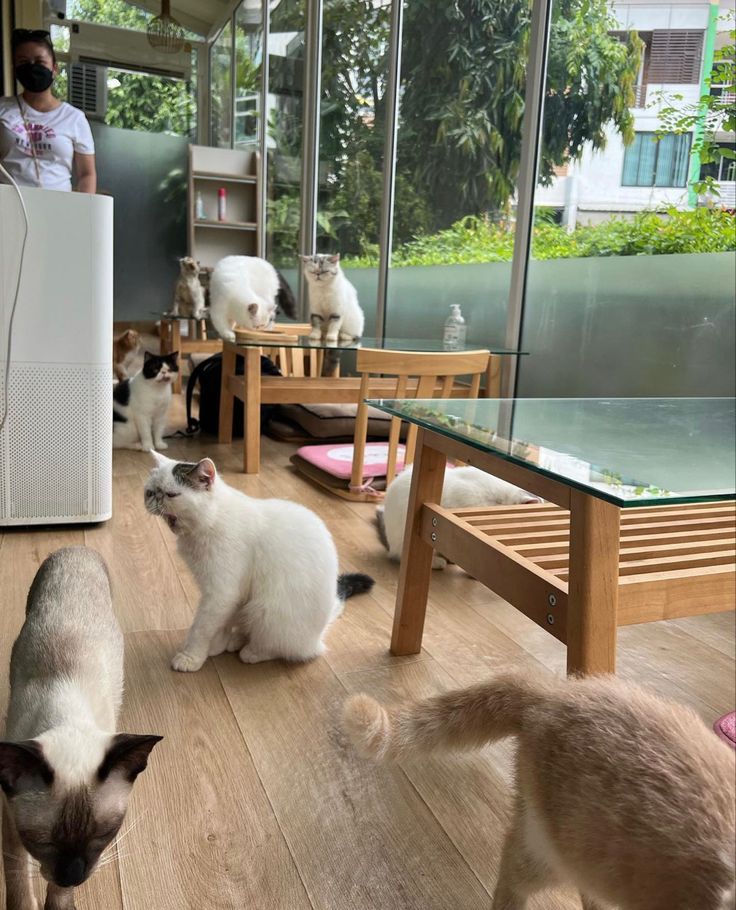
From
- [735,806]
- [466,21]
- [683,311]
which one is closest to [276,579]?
[735,806]

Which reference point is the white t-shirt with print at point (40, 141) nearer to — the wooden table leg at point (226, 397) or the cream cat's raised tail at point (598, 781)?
the wooden table leg at point (226, 397)

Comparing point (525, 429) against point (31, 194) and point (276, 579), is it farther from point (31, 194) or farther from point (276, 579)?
point (31, 194)

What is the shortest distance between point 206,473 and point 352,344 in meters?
2.29

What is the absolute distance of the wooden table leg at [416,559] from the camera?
188cm

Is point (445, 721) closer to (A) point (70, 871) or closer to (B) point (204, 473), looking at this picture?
(A) point (70, 871)

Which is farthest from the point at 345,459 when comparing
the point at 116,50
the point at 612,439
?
the point at 116,50

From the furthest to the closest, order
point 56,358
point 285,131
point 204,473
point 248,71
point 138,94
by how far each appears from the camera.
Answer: point 138,94 < point 248,71 < point 285,131 < point 56,358 < point 204,473

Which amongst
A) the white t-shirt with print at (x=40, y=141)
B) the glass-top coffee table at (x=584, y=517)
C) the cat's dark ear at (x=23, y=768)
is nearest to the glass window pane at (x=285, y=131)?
the white t-shirt with print at (x=40, y=141)

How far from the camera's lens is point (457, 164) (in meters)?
4.46

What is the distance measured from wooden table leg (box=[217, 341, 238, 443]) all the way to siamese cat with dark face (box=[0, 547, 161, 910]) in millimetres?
2941

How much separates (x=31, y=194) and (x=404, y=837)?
7.31ft

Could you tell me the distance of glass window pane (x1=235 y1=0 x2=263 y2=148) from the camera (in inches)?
300

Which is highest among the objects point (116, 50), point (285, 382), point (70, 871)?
point (116, 50)

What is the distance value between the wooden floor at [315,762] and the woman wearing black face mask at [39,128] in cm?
179
